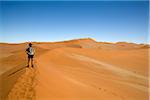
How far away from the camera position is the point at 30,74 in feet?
40.7

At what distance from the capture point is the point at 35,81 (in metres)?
11.1

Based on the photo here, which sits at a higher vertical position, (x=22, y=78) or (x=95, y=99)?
(x=22, y=78)

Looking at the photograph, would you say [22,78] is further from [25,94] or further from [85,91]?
[85,91]

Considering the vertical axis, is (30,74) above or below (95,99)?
above

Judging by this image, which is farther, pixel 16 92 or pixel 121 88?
pixel 121 88

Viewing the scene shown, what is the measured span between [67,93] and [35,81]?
168 centimetres

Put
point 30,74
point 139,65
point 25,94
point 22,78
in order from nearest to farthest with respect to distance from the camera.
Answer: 1. point 25,94
2. point 22,78
3. point 30,74
4. point 139,65

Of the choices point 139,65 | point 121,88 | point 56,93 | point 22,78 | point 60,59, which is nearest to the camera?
point 56,93

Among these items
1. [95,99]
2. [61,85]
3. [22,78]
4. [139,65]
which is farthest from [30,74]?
[139,65]

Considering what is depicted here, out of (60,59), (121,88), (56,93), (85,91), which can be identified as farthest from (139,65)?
(56,93)

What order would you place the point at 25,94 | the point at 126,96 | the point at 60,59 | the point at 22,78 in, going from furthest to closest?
the point at 60,59 < the point at 126,96 < the point at 22,78 < the point at 25,94

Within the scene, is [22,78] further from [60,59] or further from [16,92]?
[60,59]

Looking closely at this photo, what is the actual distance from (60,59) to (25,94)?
13.8 m

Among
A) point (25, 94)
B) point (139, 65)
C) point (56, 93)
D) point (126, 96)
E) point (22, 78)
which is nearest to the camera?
point (25, 94)
